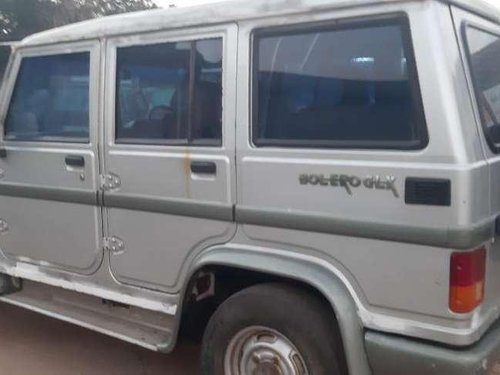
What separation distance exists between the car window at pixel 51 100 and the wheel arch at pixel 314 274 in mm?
1278

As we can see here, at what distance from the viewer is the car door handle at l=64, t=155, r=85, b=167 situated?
3.79 metres

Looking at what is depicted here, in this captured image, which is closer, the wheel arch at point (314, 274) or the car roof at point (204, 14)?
the wheel arch at point (314, 274)

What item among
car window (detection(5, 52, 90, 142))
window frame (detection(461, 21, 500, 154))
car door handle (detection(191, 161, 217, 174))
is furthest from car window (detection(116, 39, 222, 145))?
window frame (detection(461, 21, 500, 154))

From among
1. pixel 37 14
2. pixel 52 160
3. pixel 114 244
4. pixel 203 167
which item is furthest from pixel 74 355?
pixel 37 14

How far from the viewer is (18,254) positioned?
14.1 feet

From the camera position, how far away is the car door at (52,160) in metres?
3.80

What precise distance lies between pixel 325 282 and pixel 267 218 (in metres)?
0.42

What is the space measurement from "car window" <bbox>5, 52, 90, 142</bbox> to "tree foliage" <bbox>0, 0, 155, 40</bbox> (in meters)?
11.3

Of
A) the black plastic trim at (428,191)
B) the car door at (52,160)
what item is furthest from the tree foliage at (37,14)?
the black plastic trim at (428,191)

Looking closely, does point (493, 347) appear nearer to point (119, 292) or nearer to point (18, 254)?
point (119, 292)

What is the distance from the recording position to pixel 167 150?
11.1 feet

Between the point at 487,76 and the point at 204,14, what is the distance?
4.66ft

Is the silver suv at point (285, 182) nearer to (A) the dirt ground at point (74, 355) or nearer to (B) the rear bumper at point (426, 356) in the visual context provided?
(B) the rear bumper at point (426, 356)

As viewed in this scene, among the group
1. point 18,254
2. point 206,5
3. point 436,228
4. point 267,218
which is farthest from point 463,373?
point 18,254
